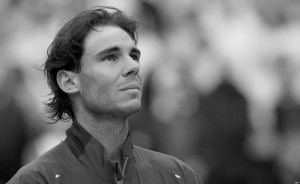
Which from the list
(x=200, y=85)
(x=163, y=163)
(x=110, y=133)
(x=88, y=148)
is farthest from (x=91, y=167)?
(x=200, y=85)

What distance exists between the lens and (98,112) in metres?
3.12

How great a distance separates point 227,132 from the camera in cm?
650

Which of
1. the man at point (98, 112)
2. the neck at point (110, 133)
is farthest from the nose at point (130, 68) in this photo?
the neck at point (110, 133)

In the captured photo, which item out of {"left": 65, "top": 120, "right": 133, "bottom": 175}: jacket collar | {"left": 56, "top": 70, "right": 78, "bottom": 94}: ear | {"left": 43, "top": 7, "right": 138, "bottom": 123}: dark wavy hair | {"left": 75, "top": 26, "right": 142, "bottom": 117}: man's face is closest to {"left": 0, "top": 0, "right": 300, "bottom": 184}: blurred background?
{"left": 43, "top": 7, "right": 138, "bottom": 123}: dark wavy hair

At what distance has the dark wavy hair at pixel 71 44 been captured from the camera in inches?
128

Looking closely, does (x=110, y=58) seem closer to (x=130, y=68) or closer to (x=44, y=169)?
(x=130, y=68)

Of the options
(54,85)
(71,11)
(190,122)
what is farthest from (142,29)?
(54,85)

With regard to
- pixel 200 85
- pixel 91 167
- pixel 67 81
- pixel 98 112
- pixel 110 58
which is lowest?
pixel 200 85

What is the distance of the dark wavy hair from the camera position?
3248mm

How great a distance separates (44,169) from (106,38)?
2.01 ft

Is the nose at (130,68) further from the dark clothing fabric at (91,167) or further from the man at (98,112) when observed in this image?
the dark clothing fabric at (91,167)

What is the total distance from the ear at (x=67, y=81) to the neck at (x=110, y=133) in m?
0.19

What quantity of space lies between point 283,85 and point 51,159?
15.5ft

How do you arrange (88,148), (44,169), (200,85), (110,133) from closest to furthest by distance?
(44,169)
(88,148)
(110,133)
(200,85)
